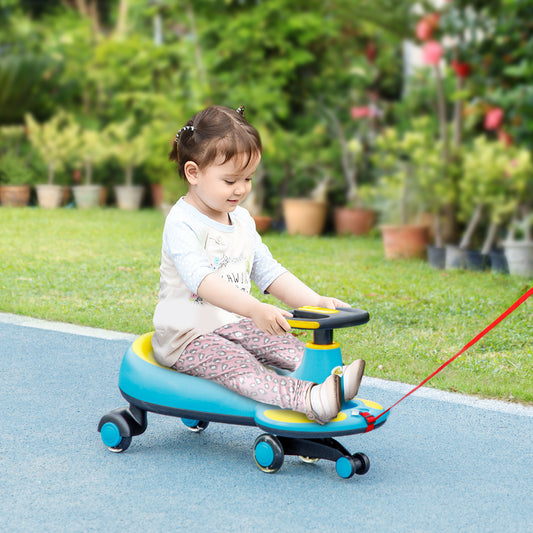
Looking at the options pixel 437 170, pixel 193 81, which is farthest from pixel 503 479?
pixel 193 81

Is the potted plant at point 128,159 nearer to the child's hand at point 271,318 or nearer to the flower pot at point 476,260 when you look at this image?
the flower pot at point 476,260

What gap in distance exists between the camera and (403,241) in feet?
26.4

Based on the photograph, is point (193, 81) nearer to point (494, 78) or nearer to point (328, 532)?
point (494, 78)

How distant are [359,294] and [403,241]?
84.2 inches

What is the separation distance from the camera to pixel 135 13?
1529cm

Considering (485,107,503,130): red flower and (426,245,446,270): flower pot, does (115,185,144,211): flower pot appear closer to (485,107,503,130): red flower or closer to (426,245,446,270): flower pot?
(426,245,446,270): flower pot

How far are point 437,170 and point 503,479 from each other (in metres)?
5.36

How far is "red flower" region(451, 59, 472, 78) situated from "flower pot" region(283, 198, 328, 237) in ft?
8.09

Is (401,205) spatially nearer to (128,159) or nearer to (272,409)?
(128,159)

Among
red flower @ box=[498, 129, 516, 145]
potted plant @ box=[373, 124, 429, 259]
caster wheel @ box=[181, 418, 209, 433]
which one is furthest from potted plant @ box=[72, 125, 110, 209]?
caster wheel @ box=[181, 418, 209, 433]

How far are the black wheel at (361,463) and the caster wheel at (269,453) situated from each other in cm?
23

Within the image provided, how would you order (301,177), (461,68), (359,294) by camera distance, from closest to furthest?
(359,294)
(461,68)
(301,177)

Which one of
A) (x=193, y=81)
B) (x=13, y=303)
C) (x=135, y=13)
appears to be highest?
(x=135, y=13)

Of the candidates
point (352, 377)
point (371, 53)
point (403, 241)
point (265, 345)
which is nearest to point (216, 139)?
point (265, 345)
